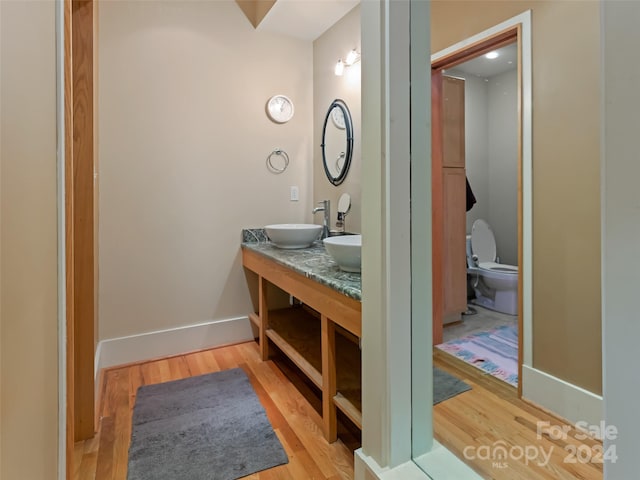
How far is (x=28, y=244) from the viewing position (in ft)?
2.38

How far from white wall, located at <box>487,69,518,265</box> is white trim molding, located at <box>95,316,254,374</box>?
2.12 metres

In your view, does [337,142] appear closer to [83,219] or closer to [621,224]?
[83,219]

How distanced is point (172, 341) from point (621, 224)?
265 cm

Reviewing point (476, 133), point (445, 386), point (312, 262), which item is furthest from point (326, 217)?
point (445, 386)

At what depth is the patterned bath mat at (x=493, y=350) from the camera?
1971 millimetres

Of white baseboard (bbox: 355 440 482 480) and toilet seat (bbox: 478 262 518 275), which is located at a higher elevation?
toilet seat (bbox: 478 262 518 275)

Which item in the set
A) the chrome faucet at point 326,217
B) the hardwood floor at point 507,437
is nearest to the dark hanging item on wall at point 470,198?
the chrome faucet at point 326,217

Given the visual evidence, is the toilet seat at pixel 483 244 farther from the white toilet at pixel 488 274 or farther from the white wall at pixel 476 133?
the white wall at pixel 476 133

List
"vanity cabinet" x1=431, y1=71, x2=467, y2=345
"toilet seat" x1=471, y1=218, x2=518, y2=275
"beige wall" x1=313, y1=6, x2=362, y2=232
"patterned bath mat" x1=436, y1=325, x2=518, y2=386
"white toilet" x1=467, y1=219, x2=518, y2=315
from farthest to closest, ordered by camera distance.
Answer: "toilet seat" x1=471, y1=218, x2=518, y2=275 → "white toilet" x1=467, y1=219, x2=518, y2=315 → "beige wall" x1=313, y1=6, x2=362, y2=232 → "vanity cabinet" x1=431, y1=71, x2=467, y2=345 → "patterned bath mat" x1=436, y1=325, x2=518, y2=386

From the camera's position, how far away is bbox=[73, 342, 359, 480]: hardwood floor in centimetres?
146

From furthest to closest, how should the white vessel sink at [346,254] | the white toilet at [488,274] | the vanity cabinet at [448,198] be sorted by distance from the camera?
the white toilet at [488,274] < the vanity cabinet at [448,198] < the white vessel sink at [346,254]

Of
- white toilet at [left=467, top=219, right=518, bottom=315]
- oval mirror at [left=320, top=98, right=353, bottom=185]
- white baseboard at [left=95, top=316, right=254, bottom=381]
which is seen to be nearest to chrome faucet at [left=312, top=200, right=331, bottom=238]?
oval mirror at [left=320, top=98, right=353, bottom=185]

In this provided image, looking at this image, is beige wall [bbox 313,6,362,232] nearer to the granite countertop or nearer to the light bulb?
the light bulb

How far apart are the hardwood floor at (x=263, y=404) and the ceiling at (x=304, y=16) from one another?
2.49 metres
